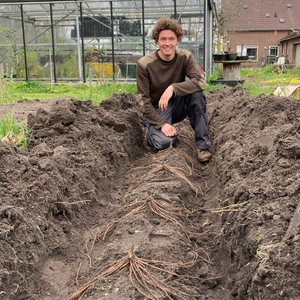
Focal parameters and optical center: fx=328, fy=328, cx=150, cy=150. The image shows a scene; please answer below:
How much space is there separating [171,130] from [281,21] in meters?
34.1

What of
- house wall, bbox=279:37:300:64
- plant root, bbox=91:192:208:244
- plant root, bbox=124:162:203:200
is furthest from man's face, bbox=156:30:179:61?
house wall, bbox=279:37:300:64

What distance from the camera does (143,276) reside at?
197 cm

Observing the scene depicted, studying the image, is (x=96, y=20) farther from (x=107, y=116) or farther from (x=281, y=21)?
(x=281, y=21)

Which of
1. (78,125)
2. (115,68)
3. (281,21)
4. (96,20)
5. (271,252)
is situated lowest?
(271,252)

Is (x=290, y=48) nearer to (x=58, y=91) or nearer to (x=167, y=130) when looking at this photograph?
(x=58, y=91)

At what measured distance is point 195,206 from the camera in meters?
3.22

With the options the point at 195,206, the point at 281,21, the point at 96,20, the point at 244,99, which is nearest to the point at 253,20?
the point at 281,21

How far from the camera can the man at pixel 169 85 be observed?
417cm

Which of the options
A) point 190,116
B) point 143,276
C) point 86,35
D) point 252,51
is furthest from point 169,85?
point 252,51

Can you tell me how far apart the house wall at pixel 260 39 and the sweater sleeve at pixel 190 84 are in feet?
102

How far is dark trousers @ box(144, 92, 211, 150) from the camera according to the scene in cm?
439

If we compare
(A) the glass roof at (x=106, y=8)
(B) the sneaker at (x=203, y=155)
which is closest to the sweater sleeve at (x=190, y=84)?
(B) the sneaker at (x=203, y=155)

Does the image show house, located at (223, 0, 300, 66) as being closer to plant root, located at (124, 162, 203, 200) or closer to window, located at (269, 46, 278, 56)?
window, located at (269, 46, 278, 56)

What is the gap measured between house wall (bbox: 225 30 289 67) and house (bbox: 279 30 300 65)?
1439 millimetres
